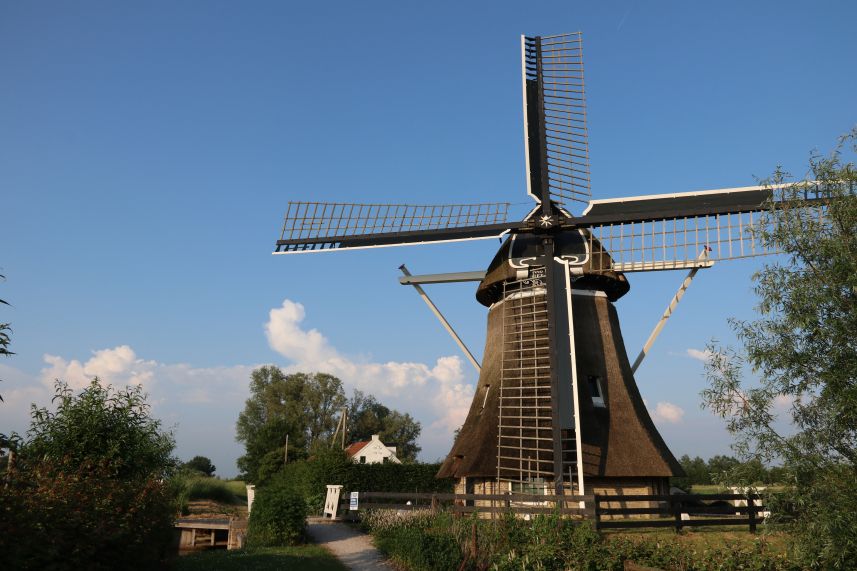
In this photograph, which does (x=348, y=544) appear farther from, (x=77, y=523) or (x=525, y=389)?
(x=77, y=523)

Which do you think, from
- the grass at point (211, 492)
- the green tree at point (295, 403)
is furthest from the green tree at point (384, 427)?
the grass at point (211, 492)

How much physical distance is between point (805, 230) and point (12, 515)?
371 inches

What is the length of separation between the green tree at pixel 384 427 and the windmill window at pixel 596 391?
51967 millimetres

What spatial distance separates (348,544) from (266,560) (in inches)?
137

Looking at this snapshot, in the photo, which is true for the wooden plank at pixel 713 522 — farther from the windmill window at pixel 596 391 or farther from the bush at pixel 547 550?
the windmill window at pixel 596 391

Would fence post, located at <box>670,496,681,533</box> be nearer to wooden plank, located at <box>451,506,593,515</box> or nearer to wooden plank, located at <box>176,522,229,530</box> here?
wooden plank, located at <box>451,506,593,515</box>

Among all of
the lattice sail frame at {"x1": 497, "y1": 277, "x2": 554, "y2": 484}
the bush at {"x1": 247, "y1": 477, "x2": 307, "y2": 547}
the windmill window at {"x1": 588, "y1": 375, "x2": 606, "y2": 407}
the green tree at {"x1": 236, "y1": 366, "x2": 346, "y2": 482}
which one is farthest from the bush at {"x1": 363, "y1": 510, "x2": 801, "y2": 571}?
the green tree at {"x1": 236, "y1": 366, "x2": 346, "y2": 482}

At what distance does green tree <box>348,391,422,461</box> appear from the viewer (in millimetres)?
67625

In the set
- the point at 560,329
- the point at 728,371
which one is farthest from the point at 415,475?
the point at 728,371

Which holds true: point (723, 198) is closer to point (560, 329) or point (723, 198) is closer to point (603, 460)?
point (560, 329)

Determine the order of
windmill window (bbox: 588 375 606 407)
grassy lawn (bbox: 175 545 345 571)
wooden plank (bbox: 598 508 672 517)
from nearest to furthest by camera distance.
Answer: grassy lawn (bbox: 175 545 345 571) < wooden plank (bbox: 598 508 672 517) < windmill window (bbox: 588 375 606 407)

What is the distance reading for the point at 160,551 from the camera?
10.5 metres

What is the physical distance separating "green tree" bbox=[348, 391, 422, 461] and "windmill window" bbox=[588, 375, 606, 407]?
51967 mm

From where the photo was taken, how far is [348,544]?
640 inches
